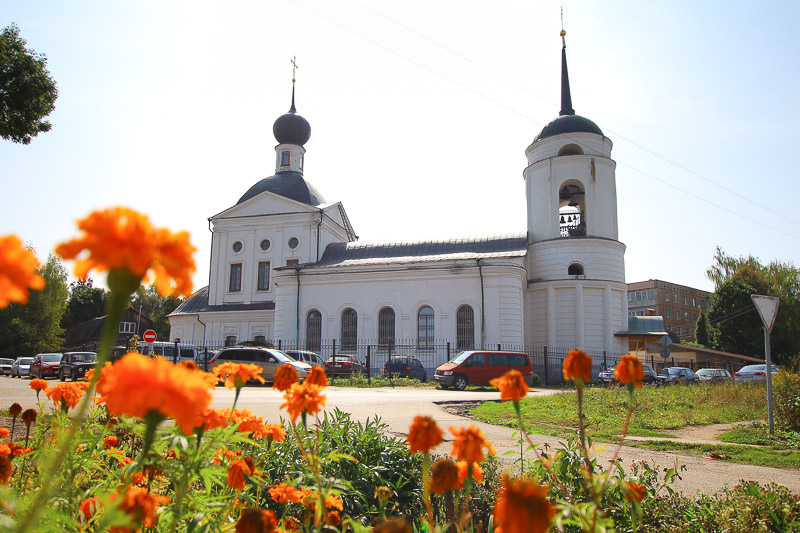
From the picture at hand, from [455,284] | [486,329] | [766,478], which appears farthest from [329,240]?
[766,478]

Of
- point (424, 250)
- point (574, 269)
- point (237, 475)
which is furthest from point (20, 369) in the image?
point (237, 475)

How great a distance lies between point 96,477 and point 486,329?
2463 centimetres

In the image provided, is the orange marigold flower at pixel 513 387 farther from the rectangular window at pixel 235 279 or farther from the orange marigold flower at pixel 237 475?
the rectangular window at pixel 235 279

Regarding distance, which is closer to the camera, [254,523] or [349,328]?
[254,523]

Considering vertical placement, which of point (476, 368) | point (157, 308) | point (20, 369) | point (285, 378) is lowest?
point (20, 369)

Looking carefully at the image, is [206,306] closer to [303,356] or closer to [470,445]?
[303,356]

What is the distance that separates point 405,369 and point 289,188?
56.1 ft

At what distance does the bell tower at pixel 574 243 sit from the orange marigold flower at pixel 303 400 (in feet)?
92.8

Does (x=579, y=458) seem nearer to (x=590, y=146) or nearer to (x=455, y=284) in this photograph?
(x=455, y=284)

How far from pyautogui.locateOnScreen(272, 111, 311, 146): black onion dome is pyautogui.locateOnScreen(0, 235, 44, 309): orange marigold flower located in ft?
132

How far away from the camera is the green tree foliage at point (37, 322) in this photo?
45375 millimetres

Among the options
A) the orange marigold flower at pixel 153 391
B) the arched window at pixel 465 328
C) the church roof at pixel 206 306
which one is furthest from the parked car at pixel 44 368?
the orange marigold flower at pixel 153 391

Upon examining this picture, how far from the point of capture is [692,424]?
9.68m

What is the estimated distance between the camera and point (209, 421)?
60.9 inches
